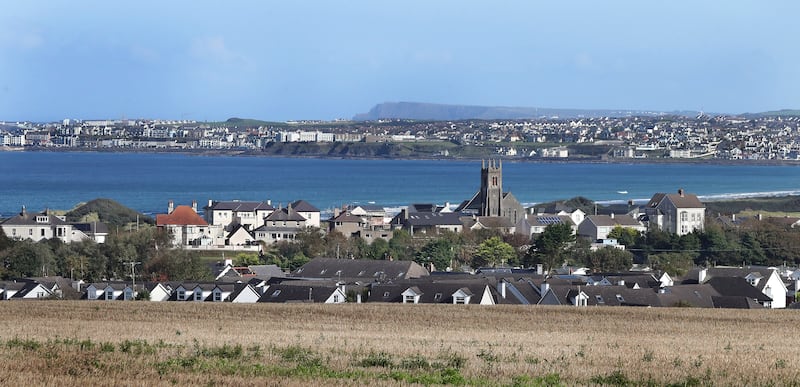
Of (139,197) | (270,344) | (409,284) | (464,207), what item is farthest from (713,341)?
(139,197)

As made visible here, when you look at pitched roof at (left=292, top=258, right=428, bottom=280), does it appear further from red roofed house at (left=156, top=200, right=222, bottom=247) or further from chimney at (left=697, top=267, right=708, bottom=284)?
red roofed house at (left=156, top=200, right=222, bottom=247)

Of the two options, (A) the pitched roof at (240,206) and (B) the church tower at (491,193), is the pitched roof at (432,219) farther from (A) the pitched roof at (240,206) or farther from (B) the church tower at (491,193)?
(A) the pitched roof at (240,206)

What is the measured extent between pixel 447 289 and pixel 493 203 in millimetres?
34488

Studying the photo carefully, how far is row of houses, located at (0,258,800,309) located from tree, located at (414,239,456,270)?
6.18 meters

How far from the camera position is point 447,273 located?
129 feet

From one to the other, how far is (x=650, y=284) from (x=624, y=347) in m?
14.2

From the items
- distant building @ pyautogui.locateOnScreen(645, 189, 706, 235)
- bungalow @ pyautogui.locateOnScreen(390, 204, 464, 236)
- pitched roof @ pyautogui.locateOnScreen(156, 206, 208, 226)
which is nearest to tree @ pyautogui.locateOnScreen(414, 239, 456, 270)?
bungalow @ pyautogui.locateOnScreen(390, 204, 464, 236)

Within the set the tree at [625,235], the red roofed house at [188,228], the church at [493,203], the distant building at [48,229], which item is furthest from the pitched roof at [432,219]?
the distant building at [48,229]

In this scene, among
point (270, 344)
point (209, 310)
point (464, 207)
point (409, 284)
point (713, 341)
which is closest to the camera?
point (270, 344)

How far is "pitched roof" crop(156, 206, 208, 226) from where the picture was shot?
56344mm

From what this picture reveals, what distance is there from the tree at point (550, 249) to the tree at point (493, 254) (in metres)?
1.20

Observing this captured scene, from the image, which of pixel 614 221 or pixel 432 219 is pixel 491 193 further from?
pixel 614 221

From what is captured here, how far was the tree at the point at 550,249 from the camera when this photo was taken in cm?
4447

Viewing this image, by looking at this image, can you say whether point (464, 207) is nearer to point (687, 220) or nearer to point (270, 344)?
point (687, 220)
